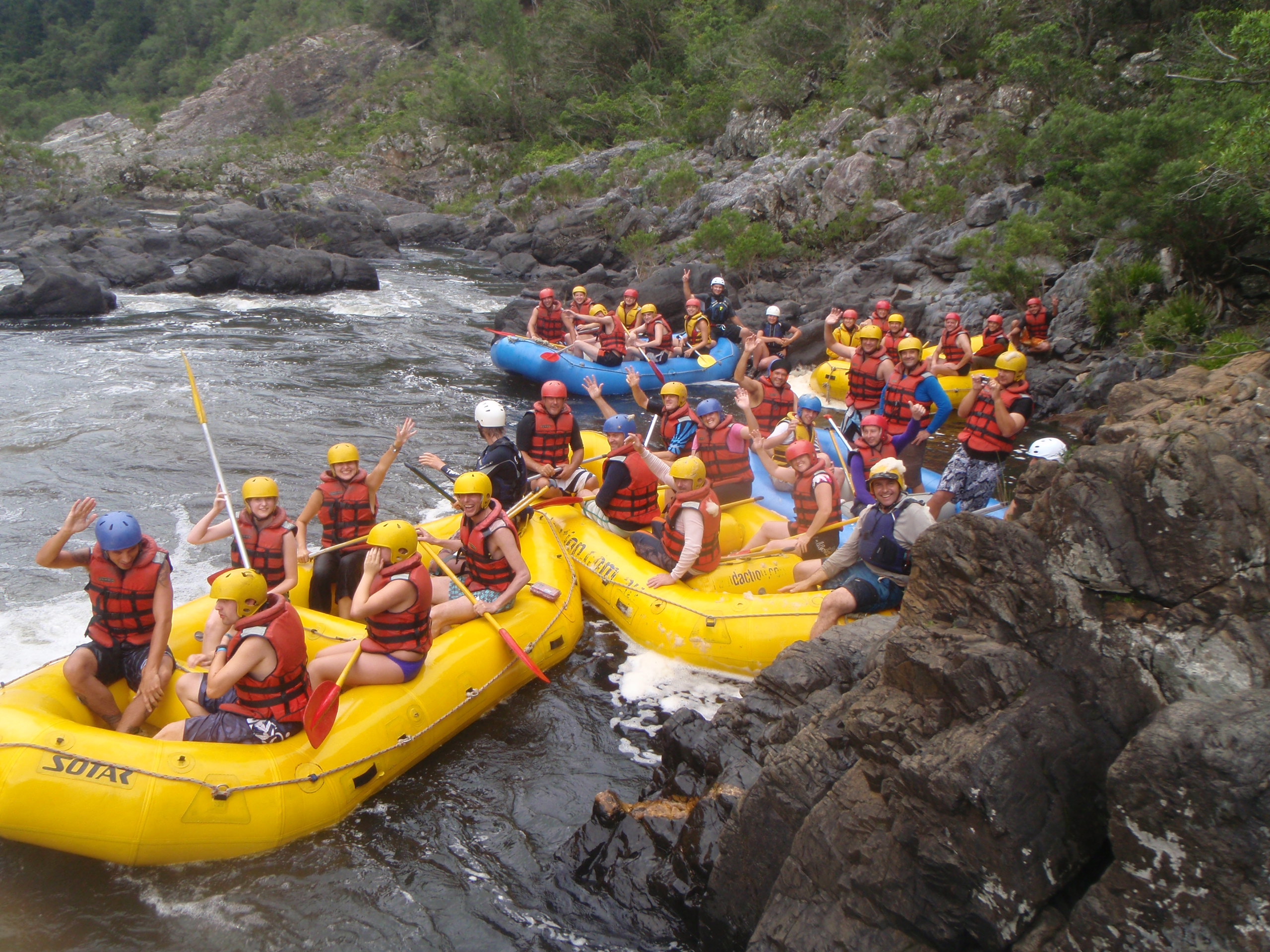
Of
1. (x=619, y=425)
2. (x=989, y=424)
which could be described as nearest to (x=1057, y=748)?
(x=989, y=424)

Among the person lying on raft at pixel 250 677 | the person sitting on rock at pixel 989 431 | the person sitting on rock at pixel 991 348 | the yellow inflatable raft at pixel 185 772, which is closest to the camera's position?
the yellow inflatable raft at pixel 185 772

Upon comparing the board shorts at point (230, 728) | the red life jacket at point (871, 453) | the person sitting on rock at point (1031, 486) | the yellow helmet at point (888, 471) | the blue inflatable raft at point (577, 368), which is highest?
the person sitting on rock at point (1031, 486)

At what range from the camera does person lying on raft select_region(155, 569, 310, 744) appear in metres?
4.01

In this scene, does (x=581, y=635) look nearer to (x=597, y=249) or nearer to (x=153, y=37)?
(x=597, y=249)

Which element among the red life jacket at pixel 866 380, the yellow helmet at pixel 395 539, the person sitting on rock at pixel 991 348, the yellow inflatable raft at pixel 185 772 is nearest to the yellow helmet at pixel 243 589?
the yellow helmet at pixel 395 539

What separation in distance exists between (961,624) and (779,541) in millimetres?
3406

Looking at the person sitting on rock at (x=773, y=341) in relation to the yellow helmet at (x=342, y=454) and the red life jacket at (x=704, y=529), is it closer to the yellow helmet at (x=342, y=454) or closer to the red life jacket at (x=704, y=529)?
the red life jacket at (x=704, y=529)

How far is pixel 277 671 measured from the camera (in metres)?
4.21

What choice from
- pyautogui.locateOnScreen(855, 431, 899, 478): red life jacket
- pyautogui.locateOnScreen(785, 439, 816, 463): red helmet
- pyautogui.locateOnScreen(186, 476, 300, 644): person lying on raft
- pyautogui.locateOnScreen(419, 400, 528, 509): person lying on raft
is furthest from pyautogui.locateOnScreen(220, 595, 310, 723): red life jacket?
pyautogui.locateOnScreen(855, 431, 899, 478): red life jacket

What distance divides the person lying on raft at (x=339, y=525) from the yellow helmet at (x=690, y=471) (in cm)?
215

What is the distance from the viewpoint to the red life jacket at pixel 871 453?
22.5ft

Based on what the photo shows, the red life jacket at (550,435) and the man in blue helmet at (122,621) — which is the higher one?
the man in blue helmet at (122,621)

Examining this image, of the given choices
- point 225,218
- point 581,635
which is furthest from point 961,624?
point 225,218

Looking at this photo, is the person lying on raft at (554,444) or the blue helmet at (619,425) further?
the person lying on raft at (554,444)
